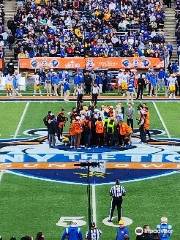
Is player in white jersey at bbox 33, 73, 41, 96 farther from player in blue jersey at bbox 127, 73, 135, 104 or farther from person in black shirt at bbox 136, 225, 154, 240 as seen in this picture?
person in black shirt at bbox 136, 225, 154, 240

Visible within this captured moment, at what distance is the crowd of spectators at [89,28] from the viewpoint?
41.8m

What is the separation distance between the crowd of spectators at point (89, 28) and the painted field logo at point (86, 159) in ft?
45.4

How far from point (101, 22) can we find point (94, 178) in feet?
73.8

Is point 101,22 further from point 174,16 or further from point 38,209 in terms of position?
point 38,209

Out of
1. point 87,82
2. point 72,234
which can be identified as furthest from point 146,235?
point 87,82

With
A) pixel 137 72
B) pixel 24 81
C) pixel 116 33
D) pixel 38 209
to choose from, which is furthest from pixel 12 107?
pixel 38 209

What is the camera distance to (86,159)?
24625 mm

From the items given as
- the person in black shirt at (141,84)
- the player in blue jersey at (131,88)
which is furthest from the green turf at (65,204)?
the person in black shirt at (141,84)

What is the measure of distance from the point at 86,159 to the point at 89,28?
19.8m

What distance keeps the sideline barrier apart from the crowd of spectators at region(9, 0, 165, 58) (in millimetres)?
398

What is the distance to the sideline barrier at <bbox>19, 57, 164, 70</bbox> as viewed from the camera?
41062 mm

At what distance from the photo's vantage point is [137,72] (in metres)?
40.6

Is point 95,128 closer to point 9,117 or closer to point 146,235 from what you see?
point 9,117

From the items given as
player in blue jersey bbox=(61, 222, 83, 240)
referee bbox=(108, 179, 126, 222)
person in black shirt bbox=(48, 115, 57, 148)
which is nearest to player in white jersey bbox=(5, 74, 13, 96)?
person in black shirt bbox=(48, 115, 57, 148)
